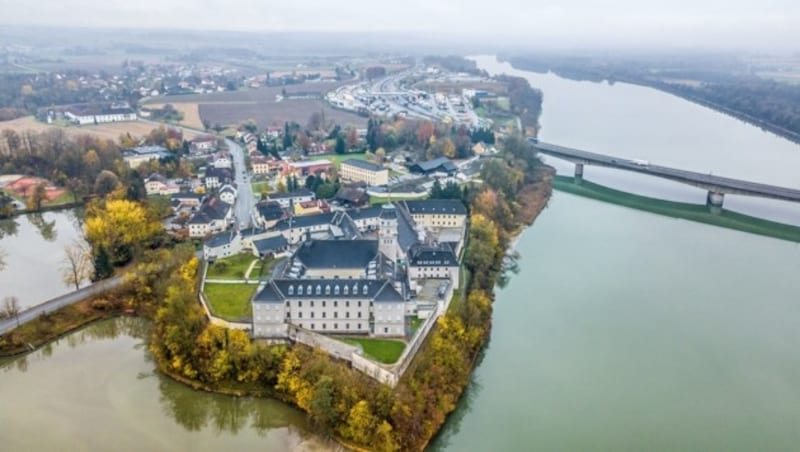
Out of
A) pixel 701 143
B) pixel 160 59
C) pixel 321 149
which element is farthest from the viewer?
pixel 160 59

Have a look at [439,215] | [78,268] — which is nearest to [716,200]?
[439,215]

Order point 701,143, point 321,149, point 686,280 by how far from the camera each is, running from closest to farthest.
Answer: point 686,280
point 321,149
point 701,143

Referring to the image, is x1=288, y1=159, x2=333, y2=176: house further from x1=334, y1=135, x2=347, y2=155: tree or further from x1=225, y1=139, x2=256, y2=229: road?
x1=334, y1=135, x2=347, y2=155: tree

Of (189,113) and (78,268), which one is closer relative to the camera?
(78,268)

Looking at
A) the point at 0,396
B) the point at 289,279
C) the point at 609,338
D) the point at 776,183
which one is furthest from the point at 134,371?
the point at 776,183

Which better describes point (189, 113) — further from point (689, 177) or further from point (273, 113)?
point (689, 177)

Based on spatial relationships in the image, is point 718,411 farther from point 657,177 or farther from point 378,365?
point 657,177


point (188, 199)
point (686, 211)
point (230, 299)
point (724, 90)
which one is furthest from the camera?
point (724, 90)
